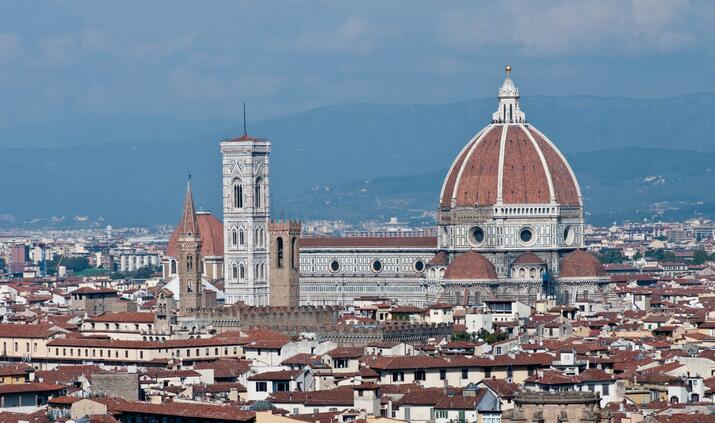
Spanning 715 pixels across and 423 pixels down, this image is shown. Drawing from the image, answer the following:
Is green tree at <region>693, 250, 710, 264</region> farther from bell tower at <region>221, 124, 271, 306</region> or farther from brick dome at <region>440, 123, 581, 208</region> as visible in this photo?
bell tower at <region>221, 124, 271, 306</region>

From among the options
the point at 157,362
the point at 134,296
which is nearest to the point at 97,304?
the point at 134,296

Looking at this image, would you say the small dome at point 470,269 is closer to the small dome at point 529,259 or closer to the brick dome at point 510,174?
the small dome at point 529,259

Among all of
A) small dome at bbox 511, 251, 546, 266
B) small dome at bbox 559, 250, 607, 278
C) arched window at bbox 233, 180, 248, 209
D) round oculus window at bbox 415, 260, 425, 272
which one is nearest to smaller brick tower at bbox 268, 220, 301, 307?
small dome at bbox 511, 251, 546, 266

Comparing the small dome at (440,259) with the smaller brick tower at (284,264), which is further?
the small dome at (440,259)

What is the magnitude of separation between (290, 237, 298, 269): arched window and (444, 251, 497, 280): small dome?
38.4ft

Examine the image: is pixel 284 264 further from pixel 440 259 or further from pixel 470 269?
pixel 440 259

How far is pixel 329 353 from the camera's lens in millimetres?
75562

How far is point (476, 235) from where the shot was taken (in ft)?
435

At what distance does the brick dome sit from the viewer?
431ft

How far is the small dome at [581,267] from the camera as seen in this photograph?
4980 inches

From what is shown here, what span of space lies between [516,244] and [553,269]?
286cm

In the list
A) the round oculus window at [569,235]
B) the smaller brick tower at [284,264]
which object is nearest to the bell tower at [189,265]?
the smaller brick tower at [284,264]

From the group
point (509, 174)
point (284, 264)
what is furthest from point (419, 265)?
point (284, 264)

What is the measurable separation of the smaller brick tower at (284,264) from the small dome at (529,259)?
15388mm
